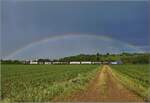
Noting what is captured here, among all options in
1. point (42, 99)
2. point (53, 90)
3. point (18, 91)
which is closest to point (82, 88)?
point (53, 90)

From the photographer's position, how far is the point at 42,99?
29.1 ft

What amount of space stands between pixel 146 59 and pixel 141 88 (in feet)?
3.58

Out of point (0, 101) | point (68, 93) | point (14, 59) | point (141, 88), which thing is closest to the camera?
point (0, 101)

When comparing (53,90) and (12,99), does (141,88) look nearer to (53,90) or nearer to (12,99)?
(53,90)

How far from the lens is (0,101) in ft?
28.4

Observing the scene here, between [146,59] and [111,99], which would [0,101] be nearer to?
[111,99]

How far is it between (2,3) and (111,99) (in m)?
4.10

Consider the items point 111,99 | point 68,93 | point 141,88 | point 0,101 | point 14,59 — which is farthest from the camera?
point 14,59

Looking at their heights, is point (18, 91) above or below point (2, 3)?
below

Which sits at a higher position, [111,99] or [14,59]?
[14,59]

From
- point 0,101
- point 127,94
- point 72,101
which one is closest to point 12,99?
point 0,101

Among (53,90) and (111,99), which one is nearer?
(111,99)

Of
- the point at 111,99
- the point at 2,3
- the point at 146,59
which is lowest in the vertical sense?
the point at 111,99

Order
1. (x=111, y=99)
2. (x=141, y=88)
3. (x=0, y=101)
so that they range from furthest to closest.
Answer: (x=141, y=88) → (x=111, y=99) → (x=0, y=101)
